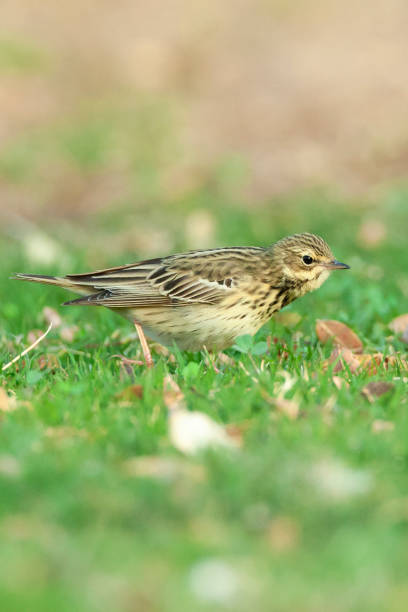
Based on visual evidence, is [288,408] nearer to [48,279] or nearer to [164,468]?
[164,468]

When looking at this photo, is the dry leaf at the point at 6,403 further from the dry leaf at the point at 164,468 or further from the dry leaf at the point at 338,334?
the dry leaf at the point at 338,334

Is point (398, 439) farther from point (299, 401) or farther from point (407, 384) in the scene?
point (407, 384)

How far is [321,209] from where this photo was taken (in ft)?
42.9

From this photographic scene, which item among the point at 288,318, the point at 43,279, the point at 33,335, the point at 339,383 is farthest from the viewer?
the point at 288,318

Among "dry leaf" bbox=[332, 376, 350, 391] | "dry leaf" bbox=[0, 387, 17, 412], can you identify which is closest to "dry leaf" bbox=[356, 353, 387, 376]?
"dry leaf" bbox=[332, 376, 350, 391]

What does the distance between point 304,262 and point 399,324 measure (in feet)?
2.98

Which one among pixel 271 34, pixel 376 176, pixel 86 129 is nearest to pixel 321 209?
pixel 376 176

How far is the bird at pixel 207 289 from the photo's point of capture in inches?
265

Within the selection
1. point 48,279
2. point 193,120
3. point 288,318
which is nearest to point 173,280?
point 48,279

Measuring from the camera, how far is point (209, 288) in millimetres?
6801

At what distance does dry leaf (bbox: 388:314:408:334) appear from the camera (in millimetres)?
7328

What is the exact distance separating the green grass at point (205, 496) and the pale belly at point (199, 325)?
1.32ft

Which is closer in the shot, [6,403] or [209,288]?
[6,403]

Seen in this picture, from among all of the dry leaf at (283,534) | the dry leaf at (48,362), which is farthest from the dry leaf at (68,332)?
the dry leaf at (283,534)
